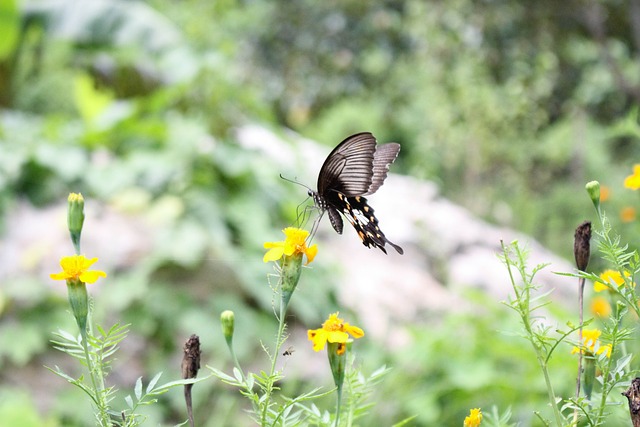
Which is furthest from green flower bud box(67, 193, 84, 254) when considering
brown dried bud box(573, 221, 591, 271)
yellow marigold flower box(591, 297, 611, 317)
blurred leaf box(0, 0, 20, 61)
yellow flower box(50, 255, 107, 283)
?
blurred leaf box(0, 0, 20, 61)

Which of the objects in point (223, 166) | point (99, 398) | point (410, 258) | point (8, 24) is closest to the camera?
point (99, 398)

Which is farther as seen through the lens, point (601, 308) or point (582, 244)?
point (601, 308)

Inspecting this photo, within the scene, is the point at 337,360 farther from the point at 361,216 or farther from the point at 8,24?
the point at 8,24

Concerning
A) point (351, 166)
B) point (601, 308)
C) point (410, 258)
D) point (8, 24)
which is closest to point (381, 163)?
point (351, 166)

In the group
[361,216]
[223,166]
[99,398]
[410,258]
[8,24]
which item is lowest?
[410,258]

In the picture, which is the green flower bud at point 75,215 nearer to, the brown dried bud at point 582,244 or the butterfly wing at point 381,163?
the butterfly wing at point 381,163

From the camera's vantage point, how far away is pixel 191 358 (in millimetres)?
421

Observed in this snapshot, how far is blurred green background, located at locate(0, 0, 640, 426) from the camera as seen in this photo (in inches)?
87.3

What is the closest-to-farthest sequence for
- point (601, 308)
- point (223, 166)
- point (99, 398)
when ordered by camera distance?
point (99, 398), point (601, 308), point (223, 166)

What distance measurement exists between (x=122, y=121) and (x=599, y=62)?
6.11 m

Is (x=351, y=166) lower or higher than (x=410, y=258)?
higher

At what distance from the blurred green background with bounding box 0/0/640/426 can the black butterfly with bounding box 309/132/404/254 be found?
50 centimetres

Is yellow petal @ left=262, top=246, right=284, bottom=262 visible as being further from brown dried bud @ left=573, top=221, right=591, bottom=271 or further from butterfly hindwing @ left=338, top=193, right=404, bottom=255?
brown dried bud @ left=573, top=221, right=591, bottom=271

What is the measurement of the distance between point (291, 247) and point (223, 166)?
2.51 metres
